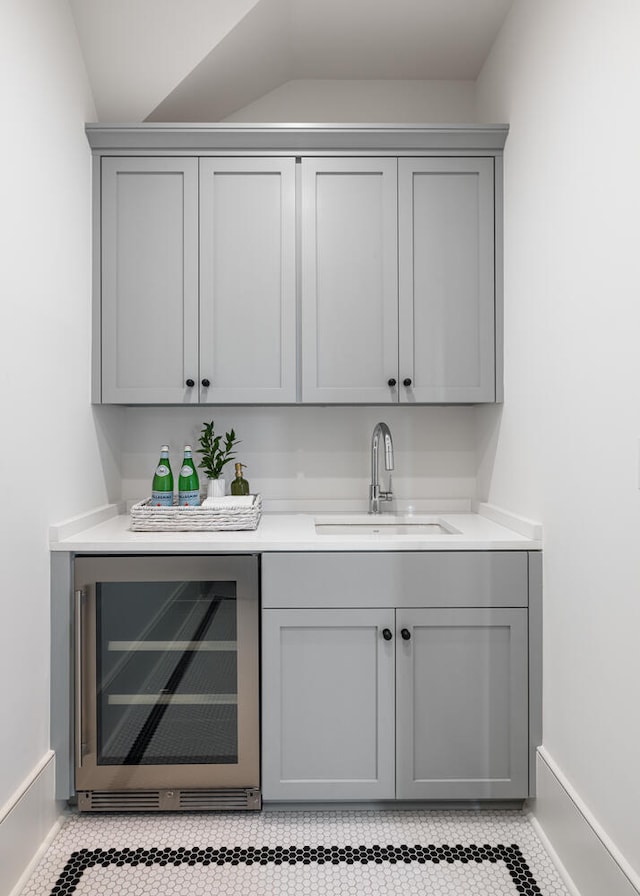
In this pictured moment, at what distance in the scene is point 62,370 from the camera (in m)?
1.87

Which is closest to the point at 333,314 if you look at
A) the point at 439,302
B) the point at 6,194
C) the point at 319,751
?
the point at 439,302

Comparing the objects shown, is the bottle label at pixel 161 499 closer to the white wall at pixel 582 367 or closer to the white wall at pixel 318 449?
the white wall at pixel 318 449

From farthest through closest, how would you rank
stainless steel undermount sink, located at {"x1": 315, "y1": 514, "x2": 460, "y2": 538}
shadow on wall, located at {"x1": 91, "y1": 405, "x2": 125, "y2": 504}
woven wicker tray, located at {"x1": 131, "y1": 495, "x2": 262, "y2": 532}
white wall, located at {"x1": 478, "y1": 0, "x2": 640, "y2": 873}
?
1. stainless steel undermount sink, located at {"x1": 315, "y1": 514, "x2": 460, "y2": 538}
2. shadow on wall, located at {"x1": 91, "y1": 405, "x2": 125, "y2": 504}
3. woven wicker tray, located at {"x1": 131, "y1": 495, "x2": 262, "y2": 532}
4. white wall, located at {"x1": 478, "y1": 0, "x2": 640, "y2": 873}

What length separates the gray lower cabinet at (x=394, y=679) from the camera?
70.6 inches

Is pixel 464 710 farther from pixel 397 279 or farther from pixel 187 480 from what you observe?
pixel 397 279

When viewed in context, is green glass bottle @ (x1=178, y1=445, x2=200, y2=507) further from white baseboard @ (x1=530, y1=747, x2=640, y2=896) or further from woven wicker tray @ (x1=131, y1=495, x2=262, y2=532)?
white baseboard @ (x1=530, y1=747, x2=640, y2=896)

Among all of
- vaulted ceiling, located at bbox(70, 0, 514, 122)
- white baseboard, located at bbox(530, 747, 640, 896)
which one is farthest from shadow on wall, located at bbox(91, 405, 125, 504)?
white baseboard, located at bbox(530, 747, 640, 896)

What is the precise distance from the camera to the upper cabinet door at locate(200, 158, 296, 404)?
2.14m

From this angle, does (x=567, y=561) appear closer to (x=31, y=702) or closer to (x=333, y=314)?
(x=333, y=314)

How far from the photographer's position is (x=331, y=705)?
5.90 feet

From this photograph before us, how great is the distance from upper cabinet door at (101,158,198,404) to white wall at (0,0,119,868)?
0.31 feet

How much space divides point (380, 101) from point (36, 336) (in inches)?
69.0

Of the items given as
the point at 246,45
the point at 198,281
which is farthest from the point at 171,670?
the point at 246,45

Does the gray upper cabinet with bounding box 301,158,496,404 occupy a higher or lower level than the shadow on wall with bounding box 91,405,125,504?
higher
